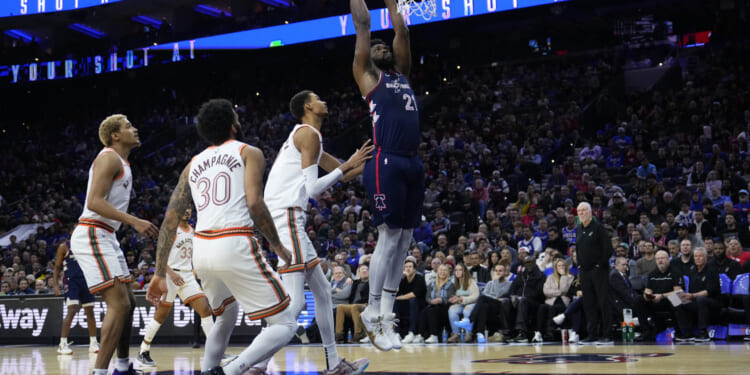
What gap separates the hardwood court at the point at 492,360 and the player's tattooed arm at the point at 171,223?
103 inches

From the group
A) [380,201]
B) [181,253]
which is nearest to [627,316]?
[181,253]

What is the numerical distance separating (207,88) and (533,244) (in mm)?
19509

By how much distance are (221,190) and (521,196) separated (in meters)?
12.6

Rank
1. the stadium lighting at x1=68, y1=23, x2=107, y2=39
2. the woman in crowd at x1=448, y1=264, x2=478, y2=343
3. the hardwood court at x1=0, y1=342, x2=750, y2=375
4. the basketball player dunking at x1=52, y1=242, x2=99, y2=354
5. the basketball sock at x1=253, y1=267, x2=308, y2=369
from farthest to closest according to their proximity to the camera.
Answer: the stadium lighting at x1=68, y1=23, x2=107, y2=39
the woman in crowd at x1=448, y1=264, x2=478, y2=343
the basketball player dunking at x1=52, y1=242, x2=99, y2=354
the hardwood court at x1=0, y1=342, x2=750, y2=375
the basketball sock at x1=253, y1=267, x2=308, y2=369

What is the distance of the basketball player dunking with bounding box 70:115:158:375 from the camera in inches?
260

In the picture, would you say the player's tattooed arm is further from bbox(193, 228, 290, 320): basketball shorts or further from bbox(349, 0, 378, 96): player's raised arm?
bbox(349, 0, 378, 96): player's raised arm

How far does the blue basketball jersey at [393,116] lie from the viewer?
20.4 ft

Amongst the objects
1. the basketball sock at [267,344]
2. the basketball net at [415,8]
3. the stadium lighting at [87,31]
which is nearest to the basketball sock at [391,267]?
the basketball sock at [267,344]

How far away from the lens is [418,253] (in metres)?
14.7

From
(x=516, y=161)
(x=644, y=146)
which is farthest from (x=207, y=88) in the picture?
(x=644, y=146)

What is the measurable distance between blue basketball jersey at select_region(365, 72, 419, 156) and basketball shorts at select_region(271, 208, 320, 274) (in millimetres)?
879

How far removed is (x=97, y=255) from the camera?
22.4 ft

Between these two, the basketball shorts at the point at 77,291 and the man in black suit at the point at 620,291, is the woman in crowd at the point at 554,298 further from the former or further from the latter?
the basketball shorts at the point at 77,291

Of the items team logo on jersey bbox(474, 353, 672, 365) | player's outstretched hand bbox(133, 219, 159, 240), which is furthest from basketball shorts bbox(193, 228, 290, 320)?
team logo on jersey bbox(474, 353, 672, 365)
